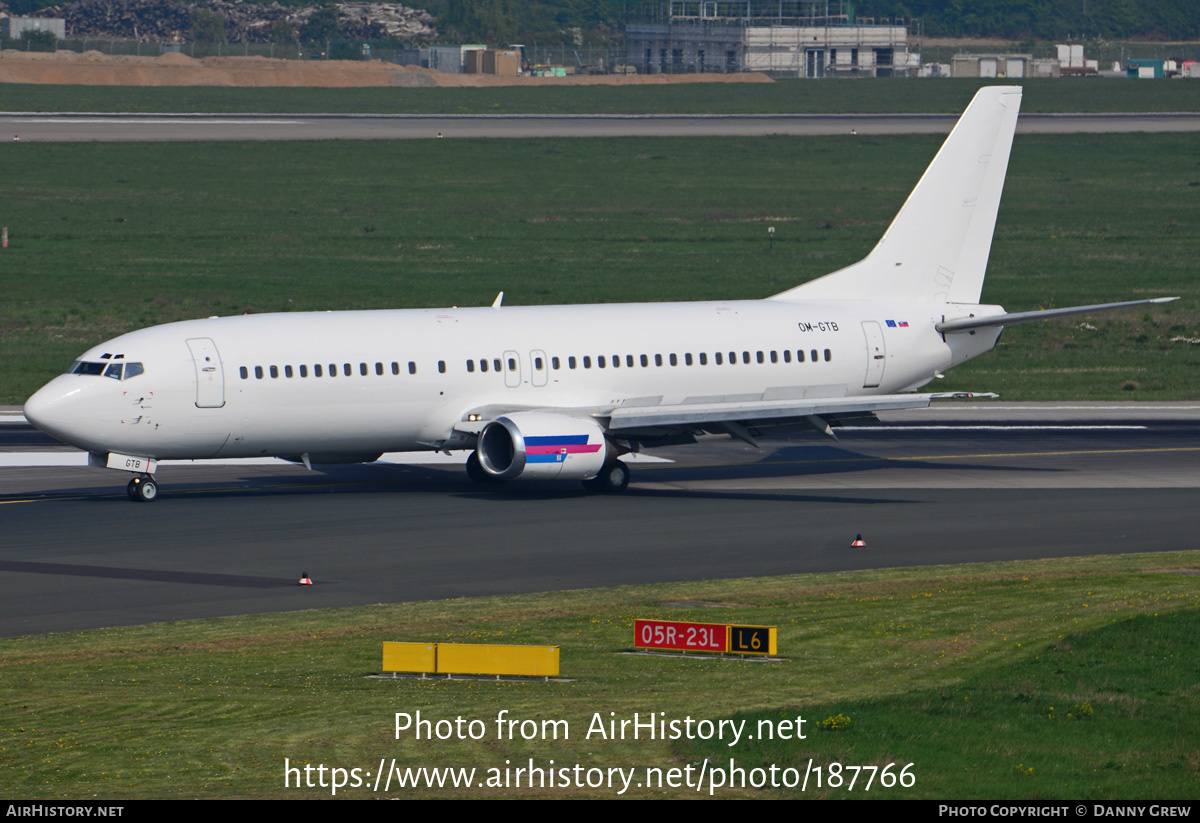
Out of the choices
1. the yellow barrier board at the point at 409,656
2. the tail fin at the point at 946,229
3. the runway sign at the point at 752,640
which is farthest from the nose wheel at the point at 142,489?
the runway sign at the point at 752,640

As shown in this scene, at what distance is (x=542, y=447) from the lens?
41844mm

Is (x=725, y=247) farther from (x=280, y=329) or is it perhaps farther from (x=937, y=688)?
(x=937, y=688)

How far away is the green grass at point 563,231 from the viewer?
74125 mm

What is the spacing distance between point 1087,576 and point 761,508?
35.0 ft

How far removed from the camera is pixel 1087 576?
32531mm

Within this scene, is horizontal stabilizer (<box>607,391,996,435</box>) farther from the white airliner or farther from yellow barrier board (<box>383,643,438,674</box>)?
yellow barrier board (<box>383,643,438,674</box>)

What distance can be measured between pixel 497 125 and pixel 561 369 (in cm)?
10731

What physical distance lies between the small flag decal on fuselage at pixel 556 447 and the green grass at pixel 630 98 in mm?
122652

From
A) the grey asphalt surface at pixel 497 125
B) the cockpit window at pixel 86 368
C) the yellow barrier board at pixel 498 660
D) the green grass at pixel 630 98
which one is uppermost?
the green grass at pixel 630 98

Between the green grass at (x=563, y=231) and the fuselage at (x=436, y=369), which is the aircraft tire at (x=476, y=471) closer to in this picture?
the fuselage at (x=436, y=369)

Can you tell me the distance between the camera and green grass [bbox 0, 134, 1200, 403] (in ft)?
243

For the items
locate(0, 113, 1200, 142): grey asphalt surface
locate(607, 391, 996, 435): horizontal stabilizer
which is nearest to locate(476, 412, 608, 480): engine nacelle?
locate(607, 391, 996, 435): horizontal stabilizer

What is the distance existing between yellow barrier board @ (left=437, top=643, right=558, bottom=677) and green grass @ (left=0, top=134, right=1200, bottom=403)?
40.1 metres

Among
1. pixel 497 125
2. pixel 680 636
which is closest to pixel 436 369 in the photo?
pixel 680 636
